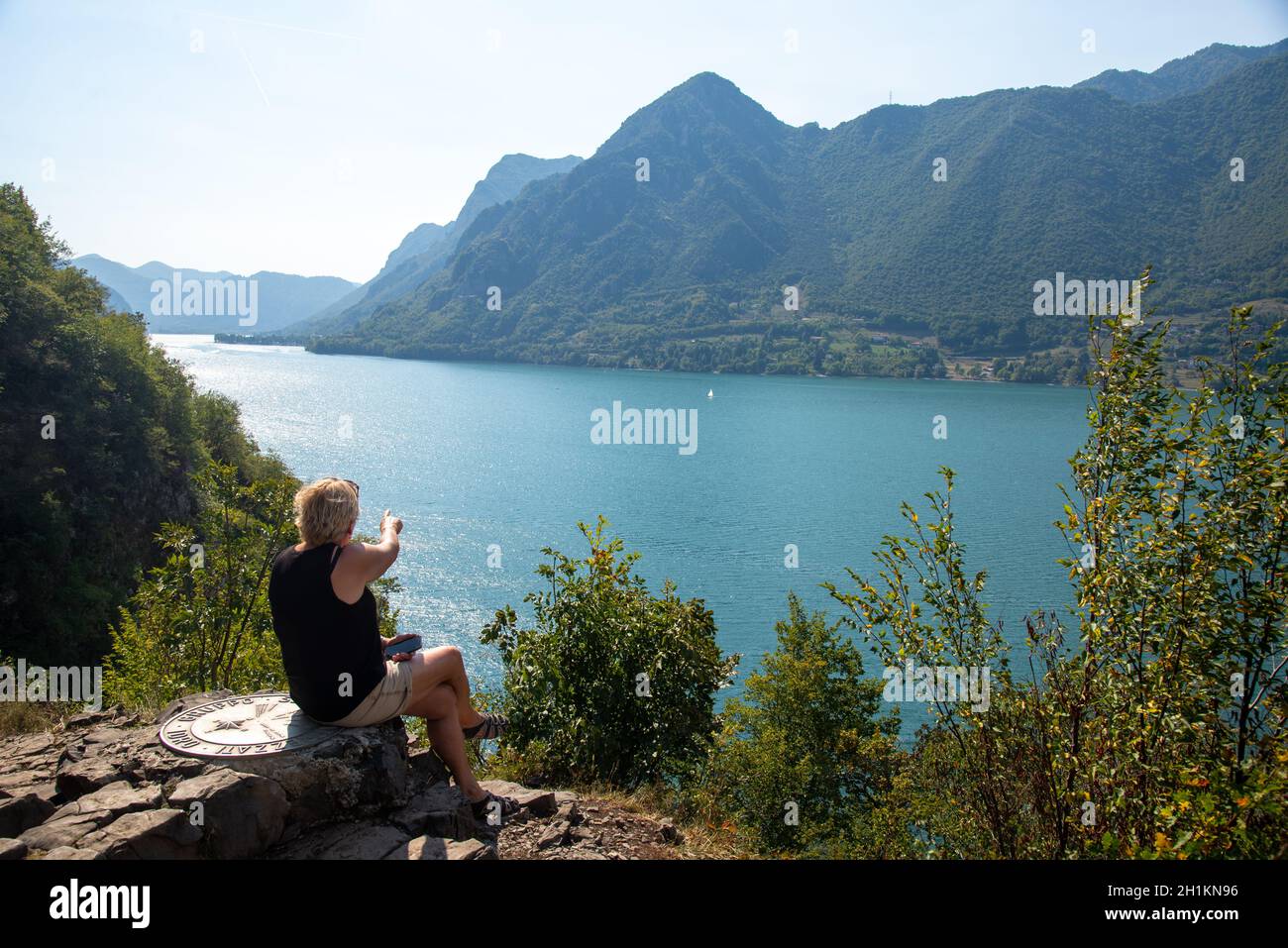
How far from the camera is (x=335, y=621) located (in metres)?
4.72

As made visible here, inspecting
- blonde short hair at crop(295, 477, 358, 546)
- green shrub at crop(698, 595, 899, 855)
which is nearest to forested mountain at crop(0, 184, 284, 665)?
green shrub at crop(698, 595, 899, 855)

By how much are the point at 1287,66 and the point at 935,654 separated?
243507 millimetres

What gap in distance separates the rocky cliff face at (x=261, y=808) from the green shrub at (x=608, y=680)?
7.80 feet

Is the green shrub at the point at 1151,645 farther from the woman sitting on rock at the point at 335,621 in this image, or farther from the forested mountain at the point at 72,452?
the forested mountain at the point at 72,452

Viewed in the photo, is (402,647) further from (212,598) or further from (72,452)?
(72,452)

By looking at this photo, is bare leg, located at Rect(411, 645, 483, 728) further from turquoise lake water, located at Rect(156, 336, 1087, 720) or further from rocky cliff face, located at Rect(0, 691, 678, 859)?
turquoise lake water, located at Rect(156, 336, 1087, 720)

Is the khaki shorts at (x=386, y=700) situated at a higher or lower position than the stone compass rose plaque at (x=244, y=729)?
higher

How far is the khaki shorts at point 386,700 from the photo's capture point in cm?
491

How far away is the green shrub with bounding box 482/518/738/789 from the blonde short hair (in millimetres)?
3488

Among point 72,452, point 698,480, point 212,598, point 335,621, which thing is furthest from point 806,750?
point 698,480

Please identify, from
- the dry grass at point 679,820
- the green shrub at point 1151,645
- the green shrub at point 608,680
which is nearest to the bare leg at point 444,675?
the dry grass at point 679,820

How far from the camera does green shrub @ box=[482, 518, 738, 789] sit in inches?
322

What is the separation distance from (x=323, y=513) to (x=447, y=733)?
1771 millimetres
